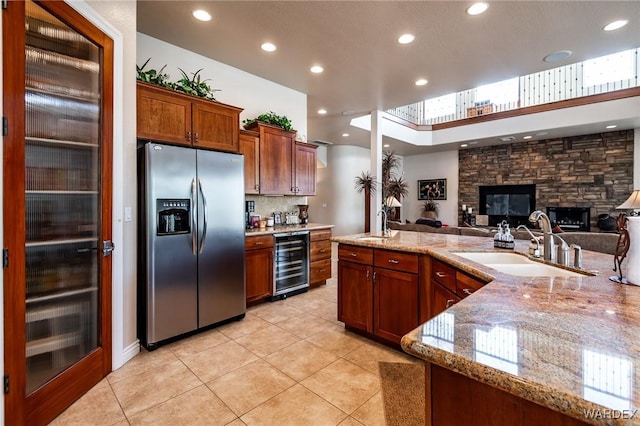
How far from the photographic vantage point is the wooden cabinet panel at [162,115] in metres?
2.70

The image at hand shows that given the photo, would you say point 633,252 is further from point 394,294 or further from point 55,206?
point 55,206

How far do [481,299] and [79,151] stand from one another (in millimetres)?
2537

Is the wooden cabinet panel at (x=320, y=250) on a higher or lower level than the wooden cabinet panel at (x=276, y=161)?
lower

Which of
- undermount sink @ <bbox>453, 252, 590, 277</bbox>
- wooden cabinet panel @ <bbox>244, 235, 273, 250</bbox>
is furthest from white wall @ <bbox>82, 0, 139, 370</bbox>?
undermount sink @ <bbox>453, 252, 590, 277</bbox>

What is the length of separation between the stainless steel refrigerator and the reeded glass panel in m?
0.40

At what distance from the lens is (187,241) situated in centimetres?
268

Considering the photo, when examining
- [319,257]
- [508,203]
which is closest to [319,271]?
[319,257]

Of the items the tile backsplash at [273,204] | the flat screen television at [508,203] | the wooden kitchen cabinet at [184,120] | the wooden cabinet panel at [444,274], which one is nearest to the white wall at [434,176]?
the flat screen television at [508,203]

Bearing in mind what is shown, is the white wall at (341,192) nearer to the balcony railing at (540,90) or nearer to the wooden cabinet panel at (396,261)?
the balcony railing at (540,90)

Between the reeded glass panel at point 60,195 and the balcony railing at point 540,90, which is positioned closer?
the reeded glass panel at point 60,195

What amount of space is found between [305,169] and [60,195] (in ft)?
10.1

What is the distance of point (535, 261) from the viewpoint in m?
1.92

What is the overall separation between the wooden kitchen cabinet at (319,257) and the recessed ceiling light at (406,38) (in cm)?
255

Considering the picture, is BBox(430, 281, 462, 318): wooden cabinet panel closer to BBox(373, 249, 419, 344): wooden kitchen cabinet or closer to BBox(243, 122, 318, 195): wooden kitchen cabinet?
BBox(373, 249, 419, 344): wooden kitchen cabinet
